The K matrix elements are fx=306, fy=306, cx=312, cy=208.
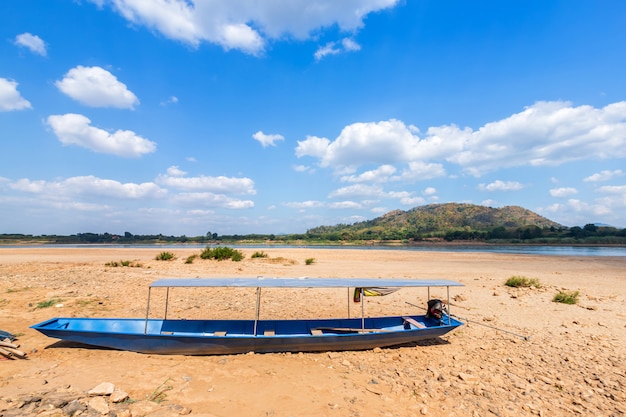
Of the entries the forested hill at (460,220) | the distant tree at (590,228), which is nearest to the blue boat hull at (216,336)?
the distant tree at (590,228)

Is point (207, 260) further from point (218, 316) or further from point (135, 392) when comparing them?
point (135, 392)

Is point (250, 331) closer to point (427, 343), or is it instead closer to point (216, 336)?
point (216, 336)

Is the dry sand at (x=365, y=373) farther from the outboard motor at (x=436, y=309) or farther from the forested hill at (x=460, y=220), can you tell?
the forested hill at (x=460, y=220)

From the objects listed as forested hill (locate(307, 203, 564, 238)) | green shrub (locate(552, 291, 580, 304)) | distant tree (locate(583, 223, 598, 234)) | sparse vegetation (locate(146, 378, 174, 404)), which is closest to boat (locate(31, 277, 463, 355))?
sparse vegetation (locate(146, 378, 174, 404))

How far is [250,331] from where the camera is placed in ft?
A: 34.9

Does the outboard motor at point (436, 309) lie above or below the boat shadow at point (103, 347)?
above

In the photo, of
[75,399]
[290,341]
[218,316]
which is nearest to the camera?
[75,399]

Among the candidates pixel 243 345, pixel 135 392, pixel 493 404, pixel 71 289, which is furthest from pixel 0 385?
pixel 71 289

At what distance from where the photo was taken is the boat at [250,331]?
870cm

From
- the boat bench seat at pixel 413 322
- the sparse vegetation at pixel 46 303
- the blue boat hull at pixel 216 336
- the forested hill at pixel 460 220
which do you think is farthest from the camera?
the forested hill at pixel 460 220

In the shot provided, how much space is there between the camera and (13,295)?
1548 cm

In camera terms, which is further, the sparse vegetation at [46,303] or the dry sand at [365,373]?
the sparse vegetation at [46,303]

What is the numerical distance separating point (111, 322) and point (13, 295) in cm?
1031

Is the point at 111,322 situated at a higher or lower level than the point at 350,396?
higher
